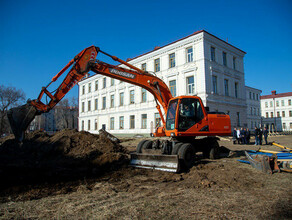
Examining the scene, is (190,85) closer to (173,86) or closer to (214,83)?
(173,86)

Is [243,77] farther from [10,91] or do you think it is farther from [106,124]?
[10,91]

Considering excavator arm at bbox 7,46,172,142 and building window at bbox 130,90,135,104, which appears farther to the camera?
building window at bbox 130,90,135,104

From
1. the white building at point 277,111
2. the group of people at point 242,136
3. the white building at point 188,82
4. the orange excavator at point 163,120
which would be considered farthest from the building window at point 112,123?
the white building at point 277,111

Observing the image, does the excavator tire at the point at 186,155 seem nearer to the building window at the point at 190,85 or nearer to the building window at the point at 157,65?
the building window at the point at 190,85

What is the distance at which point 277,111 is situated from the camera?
63.1 meters

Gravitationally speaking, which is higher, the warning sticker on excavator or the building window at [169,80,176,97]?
the building window at [169,80,176,97]

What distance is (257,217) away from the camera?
375cm

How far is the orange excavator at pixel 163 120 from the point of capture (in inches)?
305

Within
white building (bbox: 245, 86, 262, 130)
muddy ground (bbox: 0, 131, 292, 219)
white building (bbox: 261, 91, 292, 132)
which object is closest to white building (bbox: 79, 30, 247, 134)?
muddy ground (bbox: 0, 131, 292, 219)

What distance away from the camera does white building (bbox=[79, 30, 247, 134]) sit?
2483cm

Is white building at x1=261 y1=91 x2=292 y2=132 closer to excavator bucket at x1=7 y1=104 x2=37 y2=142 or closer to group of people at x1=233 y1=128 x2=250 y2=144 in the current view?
group of people at x1=233 y1=128 x2=250 y2=144

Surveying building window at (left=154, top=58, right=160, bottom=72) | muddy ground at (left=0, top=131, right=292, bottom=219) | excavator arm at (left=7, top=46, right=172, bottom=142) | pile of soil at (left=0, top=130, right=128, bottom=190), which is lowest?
muddy ground at (left=0, top=131, right=292, bottom=219)

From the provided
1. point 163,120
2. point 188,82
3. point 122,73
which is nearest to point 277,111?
point 188,82

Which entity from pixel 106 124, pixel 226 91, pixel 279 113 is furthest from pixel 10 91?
pixel 279 113
